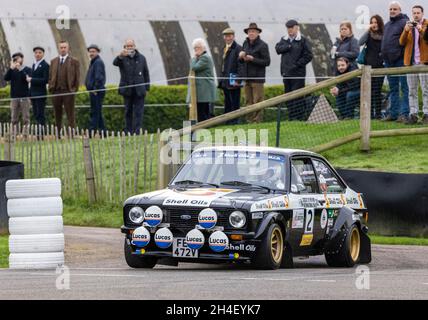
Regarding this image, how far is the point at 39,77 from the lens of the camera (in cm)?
2744

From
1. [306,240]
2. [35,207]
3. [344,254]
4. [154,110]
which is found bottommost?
[344,254]

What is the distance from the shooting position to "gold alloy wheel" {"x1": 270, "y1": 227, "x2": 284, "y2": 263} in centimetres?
1407

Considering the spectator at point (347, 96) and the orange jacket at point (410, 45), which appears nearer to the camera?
the orange jacket at point (410, 45)

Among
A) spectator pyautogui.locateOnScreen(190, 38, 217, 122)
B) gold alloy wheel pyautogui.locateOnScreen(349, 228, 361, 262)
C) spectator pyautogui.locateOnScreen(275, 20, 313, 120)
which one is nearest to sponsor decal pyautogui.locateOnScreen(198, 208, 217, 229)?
gold alloy wheel pyautogui.locateOnScreen(349, 228, 361, 262)

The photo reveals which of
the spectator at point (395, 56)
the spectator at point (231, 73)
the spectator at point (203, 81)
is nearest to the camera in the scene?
the spectator at point (395, 56)

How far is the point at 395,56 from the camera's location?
22.2 meters

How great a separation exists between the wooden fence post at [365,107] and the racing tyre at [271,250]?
759cm

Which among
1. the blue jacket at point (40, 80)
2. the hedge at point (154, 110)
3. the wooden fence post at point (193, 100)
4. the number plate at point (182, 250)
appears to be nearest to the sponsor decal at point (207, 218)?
the number plate at point (182, 250)

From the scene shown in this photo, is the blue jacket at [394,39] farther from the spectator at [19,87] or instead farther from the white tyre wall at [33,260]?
the white tyre wall at [33,260]

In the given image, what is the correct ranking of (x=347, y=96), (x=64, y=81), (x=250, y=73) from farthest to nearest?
(x=64, y=81) → (x=250, y=73) → (x=347, y=96)

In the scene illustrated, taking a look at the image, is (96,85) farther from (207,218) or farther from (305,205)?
(207,218)

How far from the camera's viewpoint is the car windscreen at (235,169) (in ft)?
48.2

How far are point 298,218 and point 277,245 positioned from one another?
1.74 feet

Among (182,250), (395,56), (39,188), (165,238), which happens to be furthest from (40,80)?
(182,250)
